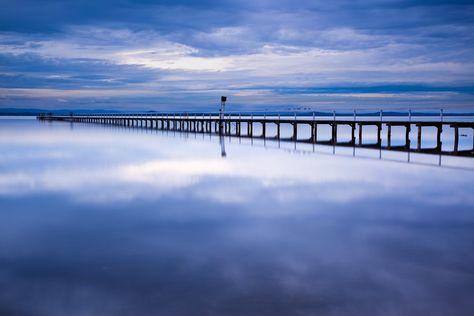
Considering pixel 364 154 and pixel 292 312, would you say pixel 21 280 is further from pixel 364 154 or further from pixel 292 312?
pixel 364 154

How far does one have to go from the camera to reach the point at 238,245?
6605 millimetres

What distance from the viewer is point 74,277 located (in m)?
5.25

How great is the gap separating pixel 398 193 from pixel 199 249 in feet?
20.4

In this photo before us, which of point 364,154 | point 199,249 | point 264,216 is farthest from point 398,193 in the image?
point 364,154

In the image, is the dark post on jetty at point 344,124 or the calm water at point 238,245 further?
the dark post on jetty at point 344,124

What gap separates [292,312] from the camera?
4.38 meters

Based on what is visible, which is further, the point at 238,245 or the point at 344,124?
the point at 344,124

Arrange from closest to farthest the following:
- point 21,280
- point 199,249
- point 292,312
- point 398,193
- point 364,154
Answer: point 292,312
point 21,280
point 199,249
point 398,193
point 364,154

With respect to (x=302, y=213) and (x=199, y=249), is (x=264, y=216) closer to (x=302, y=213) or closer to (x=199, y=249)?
(x=302, y=213)

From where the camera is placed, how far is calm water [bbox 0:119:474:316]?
182 inches

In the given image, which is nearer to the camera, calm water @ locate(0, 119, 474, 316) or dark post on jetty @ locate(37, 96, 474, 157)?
calm water @ locate(0, 119, 474, 316)

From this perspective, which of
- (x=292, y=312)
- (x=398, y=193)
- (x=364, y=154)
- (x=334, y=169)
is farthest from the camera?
(x=364, y=154)

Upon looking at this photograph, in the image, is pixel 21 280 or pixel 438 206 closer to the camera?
pixel 21 280

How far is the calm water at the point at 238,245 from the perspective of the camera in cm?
462
